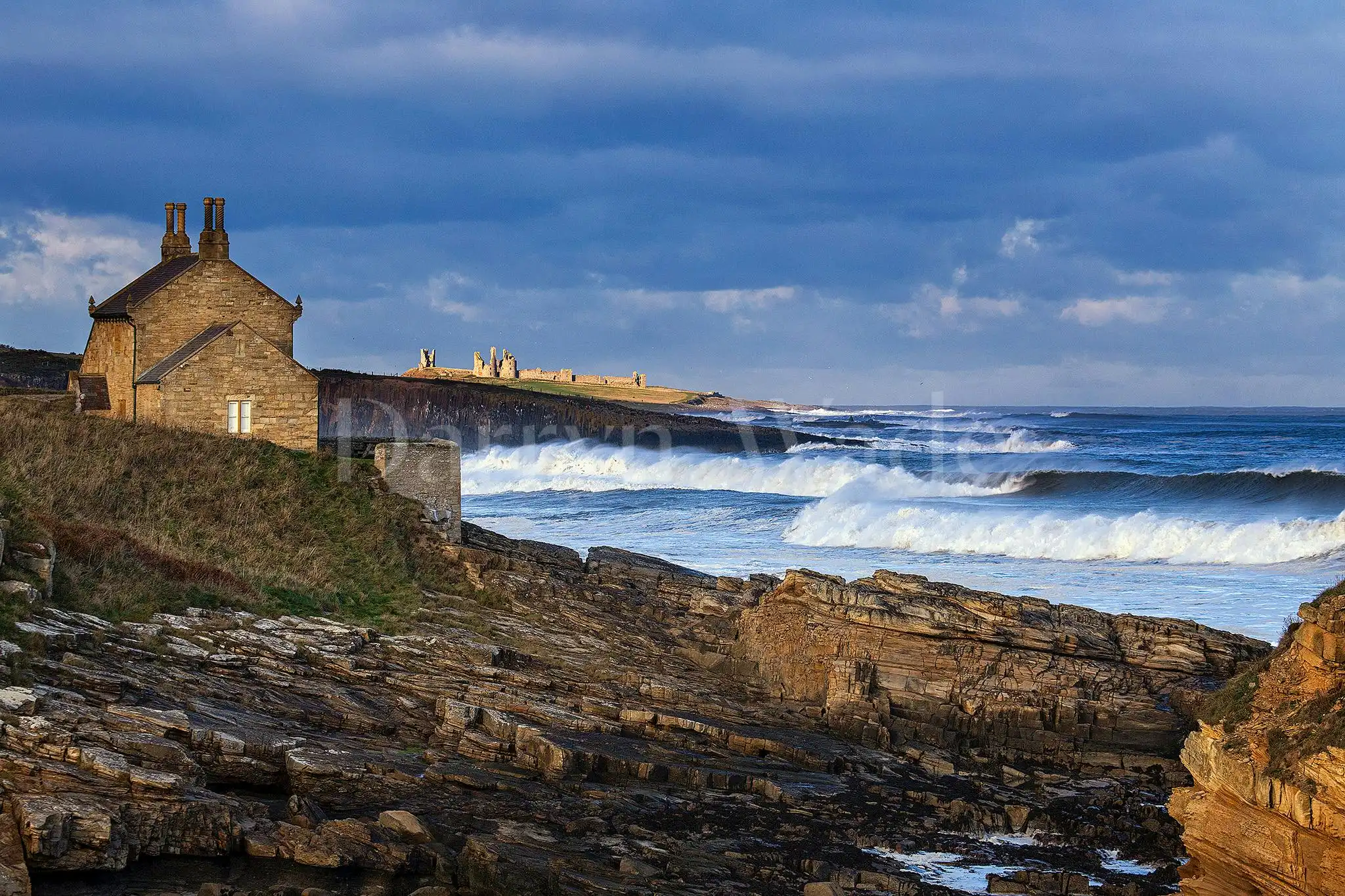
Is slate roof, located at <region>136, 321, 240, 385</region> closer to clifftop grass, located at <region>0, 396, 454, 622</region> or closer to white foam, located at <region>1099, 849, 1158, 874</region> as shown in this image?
clifftop grass, located at <region>0, 396, 454, 622</region>

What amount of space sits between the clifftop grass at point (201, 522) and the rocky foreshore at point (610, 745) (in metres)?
0.84

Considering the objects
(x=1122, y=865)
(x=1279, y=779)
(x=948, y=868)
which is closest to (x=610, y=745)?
(x=948, y=868)

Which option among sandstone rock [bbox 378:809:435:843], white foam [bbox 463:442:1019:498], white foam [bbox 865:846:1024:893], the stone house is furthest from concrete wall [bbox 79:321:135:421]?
white foam [bbox 463:442:1019:498]

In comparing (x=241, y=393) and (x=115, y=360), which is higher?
(x=115, y=360)

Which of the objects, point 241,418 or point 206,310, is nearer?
point 241,418

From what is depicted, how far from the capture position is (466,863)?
31.8 ft

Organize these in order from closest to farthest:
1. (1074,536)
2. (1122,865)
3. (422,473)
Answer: (1122,865), (422,473), (1074,536)

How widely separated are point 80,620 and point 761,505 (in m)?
29.2

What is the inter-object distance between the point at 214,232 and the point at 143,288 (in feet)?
7.18

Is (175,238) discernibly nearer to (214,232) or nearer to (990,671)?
(214,232)

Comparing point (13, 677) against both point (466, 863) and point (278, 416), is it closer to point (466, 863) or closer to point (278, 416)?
point (466, 863)

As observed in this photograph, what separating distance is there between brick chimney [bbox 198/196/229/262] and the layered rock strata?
24359 millimetres

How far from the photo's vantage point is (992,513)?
3559cm

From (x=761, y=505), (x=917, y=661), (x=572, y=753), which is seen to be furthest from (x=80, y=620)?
(x=761, y=505)
